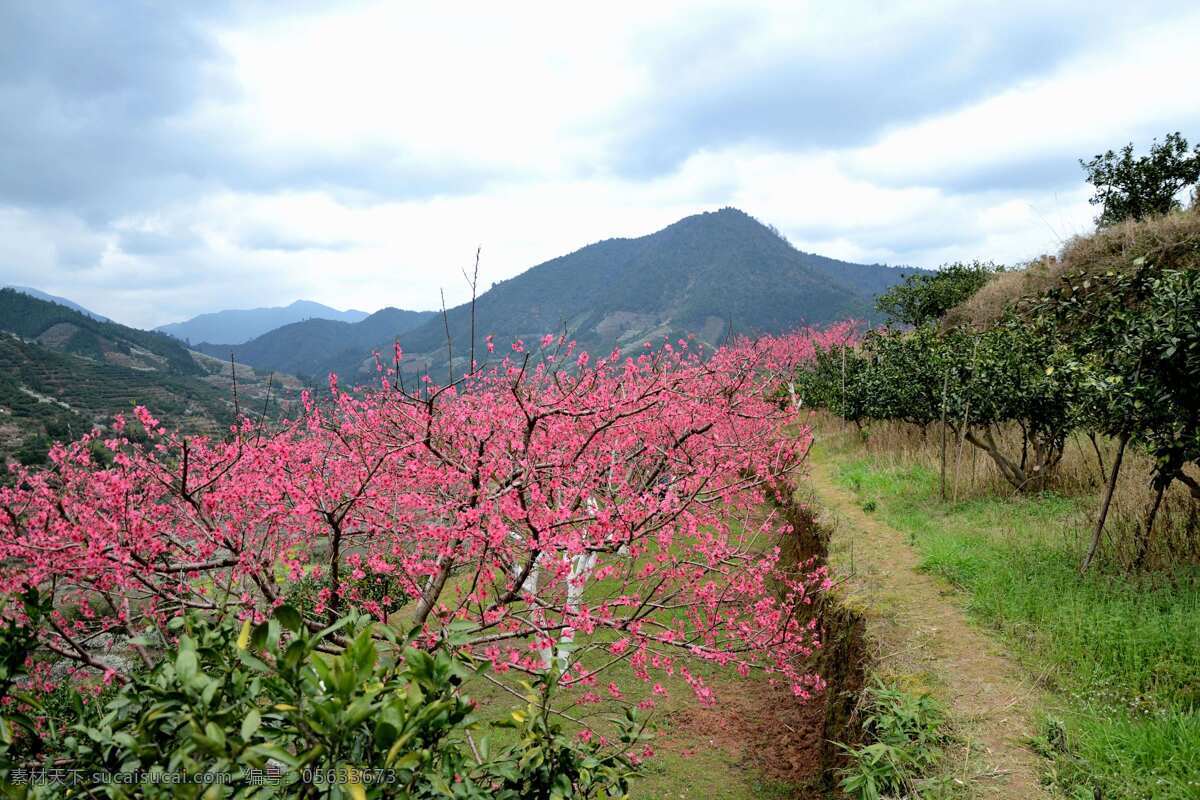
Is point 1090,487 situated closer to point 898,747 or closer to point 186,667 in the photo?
point 898,747

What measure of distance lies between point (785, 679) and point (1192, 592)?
430 centimetres

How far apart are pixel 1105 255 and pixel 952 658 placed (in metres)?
15.5

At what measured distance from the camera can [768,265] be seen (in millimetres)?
146875

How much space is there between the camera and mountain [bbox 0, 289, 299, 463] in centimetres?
3753

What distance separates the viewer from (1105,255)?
1478 cm

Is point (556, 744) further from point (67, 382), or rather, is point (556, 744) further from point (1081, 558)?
point (67, 382)

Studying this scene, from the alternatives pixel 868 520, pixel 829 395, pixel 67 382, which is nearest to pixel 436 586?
pixel 868 520

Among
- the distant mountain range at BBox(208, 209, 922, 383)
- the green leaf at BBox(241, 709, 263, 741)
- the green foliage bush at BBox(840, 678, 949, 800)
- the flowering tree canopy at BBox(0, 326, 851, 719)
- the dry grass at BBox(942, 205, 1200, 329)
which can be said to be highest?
the distant mountain range at BBox(208, 209, 922, 383)

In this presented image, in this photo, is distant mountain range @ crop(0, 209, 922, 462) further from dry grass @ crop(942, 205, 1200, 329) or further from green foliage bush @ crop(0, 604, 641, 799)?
dry grass @ crop(942, 205, 1200, 329)

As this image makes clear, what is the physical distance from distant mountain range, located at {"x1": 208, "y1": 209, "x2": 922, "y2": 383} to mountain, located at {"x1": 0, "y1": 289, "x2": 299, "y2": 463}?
133 ft

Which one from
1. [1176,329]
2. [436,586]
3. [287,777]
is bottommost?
[436,586]

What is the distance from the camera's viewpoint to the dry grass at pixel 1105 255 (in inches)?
505

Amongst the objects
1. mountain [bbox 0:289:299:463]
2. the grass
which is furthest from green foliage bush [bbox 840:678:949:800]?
mountain [bbox 0:289:299:463]

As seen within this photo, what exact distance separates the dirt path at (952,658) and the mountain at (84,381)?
10632 millimetres
